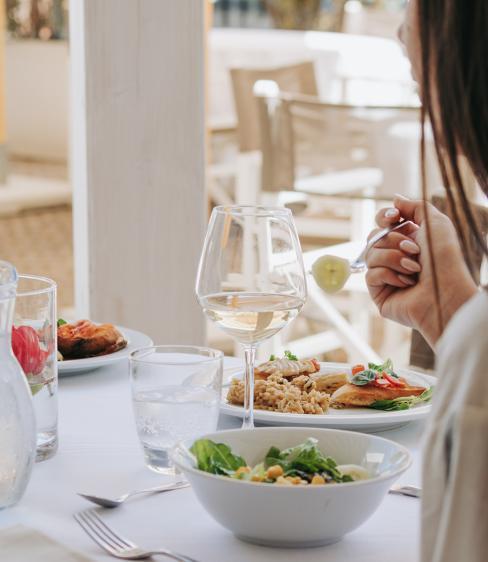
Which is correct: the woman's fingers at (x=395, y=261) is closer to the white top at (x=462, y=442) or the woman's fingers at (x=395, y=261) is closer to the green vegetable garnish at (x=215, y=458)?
the green vegetable garnish at (x=215, y=458)

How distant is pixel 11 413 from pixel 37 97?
815 cm

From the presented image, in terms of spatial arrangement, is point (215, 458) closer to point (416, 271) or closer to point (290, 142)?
point (416, 271)

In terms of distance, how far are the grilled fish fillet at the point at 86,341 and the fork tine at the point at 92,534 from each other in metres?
0.44

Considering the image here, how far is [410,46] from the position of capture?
2.72 ft

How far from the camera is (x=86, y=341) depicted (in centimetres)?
123

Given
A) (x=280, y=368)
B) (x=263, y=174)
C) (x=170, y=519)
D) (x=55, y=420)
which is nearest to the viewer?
(x=170, y=519)

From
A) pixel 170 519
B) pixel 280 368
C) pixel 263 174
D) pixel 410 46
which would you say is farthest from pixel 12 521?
pixel 263 174

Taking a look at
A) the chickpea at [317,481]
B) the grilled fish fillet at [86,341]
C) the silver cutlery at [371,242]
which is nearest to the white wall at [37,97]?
the grilled fish fillet at [86,341]

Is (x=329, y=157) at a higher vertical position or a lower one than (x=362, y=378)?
lower

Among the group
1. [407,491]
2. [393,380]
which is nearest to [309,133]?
[393,380]

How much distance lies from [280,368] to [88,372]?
0.85 ft

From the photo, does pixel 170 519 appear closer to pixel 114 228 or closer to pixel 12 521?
pixel 12 521

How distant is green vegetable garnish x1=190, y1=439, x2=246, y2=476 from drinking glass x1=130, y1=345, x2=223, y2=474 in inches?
3.4

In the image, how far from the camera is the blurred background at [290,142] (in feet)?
11.6
